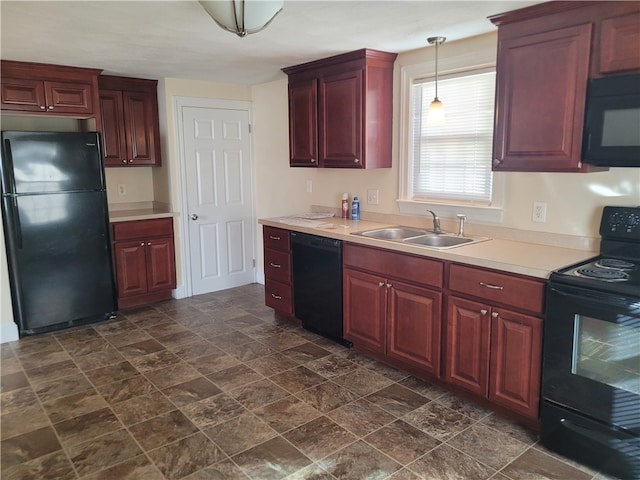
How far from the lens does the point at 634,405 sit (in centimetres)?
200

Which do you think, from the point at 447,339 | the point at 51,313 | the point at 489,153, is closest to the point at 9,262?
the point at 51,313

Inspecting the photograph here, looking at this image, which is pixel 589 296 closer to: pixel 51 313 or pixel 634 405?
pixel 634 405

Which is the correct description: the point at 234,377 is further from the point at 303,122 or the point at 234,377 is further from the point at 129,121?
the point at 129,121

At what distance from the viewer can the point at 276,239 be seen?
4.05 m

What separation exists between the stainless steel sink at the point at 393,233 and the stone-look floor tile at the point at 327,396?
111 centimetres

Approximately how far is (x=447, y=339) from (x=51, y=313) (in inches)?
126

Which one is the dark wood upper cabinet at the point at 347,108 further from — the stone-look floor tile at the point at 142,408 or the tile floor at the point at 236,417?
the stone-look floor tile at the point at 142,408

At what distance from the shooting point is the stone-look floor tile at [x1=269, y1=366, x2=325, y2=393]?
9.82ft

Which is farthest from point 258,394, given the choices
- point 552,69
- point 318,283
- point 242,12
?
point 552,69

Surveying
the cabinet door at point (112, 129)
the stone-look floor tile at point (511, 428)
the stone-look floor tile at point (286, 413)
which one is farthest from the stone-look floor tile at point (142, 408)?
the cabinet door at point (112, 129)

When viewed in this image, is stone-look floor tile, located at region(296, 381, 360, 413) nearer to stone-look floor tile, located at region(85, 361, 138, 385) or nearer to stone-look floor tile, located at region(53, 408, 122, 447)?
stone-look floor tile, located at region(53, 408, 122, 447)

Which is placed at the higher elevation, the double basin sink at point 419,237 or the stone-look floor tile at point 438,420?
the double basin sink at point 419,237

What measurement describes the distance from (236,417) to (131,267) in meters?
2.38

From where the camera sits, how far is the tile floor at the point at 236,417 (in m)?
2.21
